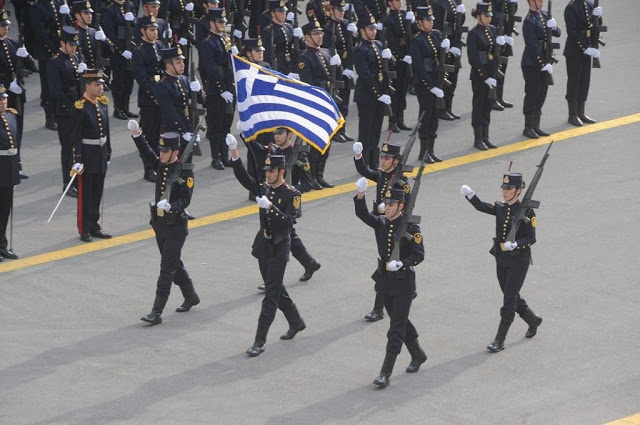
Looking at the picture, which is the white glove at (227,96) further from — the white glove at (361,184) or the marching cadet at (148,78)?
the white glove at (361,184)

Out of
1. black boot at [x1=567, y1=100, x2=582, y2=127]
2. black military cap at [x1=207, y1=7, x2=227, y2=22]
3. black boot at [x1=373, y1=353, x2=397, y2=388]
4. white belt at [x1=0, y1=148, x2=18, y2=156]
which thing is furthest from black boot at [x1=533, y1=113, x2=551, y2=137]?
black boot at [x1=373, y1=353, x2=397, y2=388]

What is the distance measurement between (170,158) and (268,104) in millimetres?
1329

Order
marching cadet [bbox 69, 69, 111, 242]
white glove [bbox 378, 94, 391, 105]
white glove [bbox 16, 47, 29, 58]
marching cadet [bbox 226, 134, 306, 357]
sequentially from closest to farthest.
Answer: marching cadet [bbox 226, 134, 306, 357] < marching cadet [bbox 69, 69, 111, 242] < white glove [bbox 378, 94, 391, 105] < white glove [bbox 16, 47, 29, 58]

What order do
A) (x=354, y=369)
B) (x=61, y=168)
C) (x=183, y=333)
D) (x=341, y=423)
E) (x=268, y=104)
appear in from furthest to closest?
(x=61, y=168) < (x=268, y=104) < (x=183, y=333) < (x=354, y=369) < (x=341, y=423)

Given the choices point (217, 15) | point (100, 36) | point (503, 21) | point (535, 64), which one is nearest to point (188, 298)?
point (217, 15)

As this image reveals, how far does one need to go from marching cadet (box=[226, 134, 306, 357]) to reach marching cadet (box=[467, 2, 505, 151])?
638 centimetres

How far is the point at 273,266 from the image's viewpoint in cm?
1325

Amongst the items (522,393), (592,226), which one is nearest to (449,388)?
(522,393)

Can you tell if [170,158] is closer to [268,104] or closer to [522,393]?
[268,104]

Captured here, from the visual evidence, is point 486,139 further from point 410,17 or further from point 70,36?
point 70,36

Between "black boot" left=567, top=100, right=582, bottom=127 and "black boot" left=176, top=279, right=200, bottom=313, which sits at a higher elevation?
"black boot" left=176, top=279, right=200, bottom=313

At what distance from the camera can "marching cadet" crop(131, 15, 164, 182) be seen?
18297 millimetres

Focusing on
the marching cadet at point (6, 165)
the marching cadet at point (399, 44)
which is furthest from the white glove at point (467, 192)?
the marching cadet at point (399, 44)

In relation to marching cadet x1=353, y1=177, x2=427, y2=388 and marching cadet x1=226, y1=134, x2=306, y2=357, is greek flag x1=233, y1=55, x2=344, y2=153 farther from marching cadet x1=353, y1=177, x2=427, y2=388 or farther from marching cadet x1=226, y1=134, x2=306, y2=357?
marching cadet x1=353, y1=177, x2=427, y2=388
